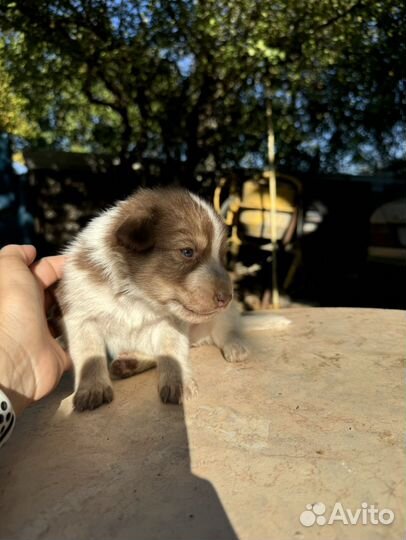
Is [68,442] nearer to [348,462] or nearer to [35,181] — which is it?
[348,462]

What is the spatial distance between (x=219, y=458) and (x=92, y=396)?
793 millimetres

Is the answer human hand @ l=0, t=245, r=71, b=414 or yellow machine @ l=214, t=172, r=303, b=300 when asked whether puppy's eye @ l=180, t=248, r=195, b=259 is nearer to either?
human hand @ l=0, t=245, r=71, b=414

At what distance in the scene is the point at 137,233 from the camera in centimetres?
270

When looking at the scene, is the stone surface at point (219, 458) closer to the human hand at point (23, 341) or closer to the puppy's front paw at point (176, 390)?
the puppy's front paw at point (176, 390)

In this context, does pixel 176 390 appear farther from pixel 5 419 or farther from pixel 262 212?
pixel 262 212

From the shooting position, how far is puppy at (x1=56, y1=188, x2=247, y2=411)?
2.65 m

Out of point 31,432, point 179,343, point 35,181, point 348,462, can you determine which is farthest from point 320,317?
point 35,181

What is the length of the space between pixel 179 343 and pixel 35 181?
261 inches

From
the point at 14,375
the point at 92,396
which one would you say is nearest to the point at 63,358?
the point at 92,396

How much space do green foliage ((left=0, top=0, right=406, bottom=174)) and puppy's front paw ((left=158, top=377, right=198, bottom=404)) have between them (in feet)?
15.5

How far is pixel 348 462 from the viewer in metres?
1.72

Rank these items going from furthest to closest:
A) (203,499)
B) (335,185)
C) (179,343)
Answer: (335,185), (179,343), (203,499)

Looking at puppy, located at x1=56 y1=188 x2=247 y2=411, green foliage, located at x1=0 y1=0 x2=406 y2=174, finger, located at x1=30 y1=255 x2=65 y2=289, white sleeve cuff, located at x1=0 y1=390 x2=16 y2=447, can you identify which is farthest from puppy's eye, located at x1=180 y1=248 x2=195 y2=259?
green foliage, located at x1=0 y1=0 x2=406 y2=174

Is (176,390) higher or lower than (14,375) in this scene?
lower
